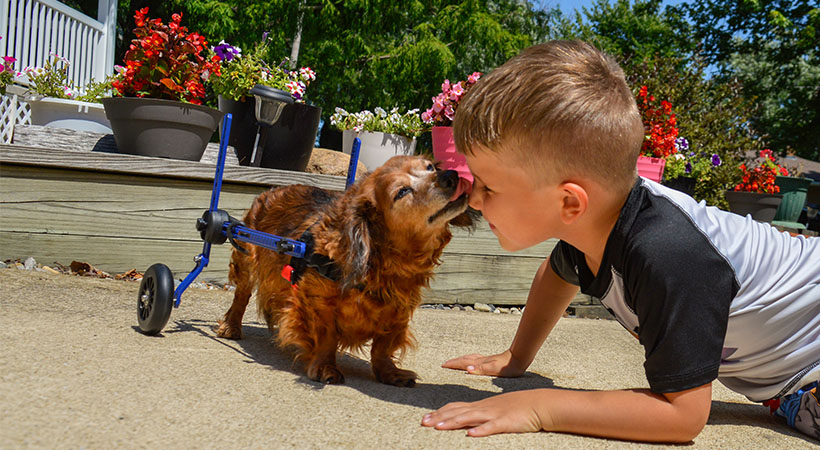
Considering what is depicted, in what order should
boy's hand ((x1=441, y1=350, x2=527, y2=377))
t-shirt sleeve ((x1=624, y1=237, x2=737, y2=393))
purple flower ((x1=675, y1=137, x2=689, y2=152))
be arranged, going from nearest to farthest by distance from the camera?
t-shirt sleeve ((x1=624, y1=237, x2=737, y2=393)), boy's hand ((x1=441, y1=350, x2=527, y2=377)), purple flower ((x1=675, y1=137, x2=689, y2=152))

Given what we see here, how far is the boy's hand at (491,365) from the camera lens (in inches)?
106

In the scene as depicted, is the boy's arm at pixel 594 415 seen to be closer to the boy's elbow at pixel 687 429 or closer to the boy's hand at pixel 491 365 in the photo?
the boy's elbow at pixel 687 429

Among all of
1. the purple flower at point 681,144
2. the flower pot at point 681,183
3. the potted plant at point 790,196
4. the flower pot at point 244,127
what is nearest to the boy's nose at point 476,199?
the flower pot at point 244,127

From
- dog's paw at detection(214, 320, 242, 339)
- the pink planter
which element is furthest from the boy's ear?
the pink planter

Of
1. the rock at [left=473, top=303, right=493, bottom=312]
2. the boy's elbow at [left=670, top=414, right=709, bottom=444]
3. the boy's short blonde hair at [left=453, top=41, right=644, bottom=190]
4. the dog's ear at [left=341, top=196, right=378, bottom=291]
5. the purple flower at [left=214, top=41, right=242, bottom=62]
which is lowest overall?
the rock at [left=473, top=303, right=493, bottom=312]

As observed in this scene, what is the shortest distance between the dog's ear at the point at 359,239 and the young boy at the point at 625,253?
446 mm

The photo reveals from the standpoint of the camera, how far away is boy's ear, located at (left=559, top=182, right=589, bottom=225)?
1.85 metres

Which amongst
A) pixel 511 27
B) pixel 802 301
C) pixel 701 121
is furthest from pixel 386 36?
pixel 802 301

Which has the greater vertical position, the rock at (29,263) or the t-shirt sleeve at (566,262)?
the t-shirt sleeve at (566,262)

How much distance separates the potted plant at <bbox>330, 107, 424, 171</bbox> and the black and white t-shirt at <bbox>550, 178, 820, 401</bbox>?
12.1ft

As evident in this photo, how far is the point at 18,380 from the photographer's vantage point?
5.88 ft

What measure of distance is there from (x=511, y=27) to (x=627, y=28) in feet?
35.7

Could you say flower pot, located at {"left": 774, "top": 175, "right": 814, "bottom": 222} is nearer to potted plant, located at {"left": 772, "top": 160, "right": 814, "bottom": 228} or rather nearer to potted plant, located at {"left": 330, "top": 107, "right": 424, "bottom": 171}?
potted plant, located at {"left": 772, "top": 160, "right": 814, "bottom": 228}

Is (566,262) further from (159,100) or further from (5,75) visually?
(5,75)
